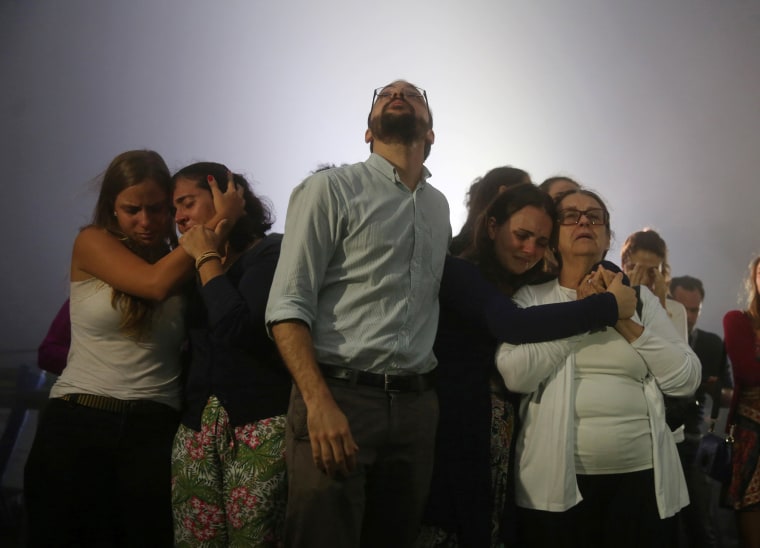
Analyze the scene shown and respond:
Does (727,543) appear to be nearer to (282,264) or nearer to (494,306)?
(494,306)

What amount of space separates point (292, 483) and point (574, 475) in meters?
0.61

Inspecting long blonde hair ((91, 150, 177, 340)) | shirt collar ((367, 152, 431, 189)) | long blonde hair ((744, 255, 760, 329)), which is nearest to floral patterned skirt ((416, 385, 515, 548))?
shirt collar ((367, 152, 431, 189))

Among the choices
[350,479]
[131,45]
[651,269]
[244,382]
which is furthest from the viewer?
[131,45]

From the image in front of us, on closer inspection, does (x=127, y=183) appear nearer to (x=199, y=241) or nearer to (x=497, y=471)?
(x=199, y=241)

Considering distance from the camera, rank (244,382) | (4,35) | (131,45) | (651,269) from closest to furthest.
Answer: (244,382) < (651,269) < (4,35) < (131,45)

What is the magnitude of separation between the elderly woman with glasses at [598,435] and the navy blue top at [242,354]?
1.62 feet

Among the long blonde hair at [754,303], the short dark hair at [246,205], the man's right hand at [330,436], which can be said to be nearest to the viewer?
the man's right hand at [330,436]

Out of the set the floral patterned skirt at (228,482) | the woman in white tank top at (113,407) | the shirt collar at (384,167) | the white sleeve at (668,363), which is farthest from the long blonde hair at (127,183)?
the white sleeve at (668,363)

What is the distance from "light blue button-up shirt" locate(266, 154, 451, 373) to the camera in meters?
1.06

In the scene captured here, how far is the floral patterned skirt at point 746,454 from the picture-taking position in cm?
208

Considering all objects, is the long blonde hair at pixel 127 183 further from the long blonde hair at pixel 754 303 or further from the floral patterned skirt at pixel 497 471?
the long blonde hair at pixel 754 303

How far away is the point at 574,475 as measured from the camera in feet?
4.15

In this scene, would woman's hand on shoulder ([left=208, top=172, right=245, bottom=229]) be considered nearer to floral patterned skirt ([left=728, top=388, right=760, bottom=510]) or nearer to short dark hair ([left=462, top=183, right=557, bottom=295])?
short dark hair ([left=462, top=183, right=557, bottom=295])

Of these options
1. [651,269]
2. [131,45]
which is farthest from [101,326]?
[131,45]
